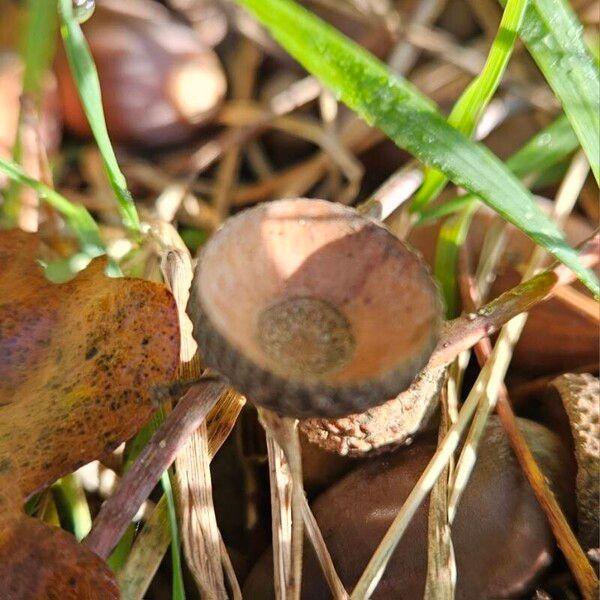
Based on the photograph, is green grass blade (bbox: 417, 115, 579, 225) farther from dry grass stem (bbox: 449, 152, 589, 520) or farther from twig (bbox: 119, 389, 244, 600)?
twig (bbox: 119, 389, 244, 600)


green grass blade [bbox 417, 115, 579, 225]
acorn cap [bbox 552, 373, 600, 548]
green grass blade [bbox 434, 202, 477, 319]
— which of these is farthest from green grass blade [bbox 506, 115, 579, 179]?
acorn cap [bbox 552, 373, 600, 548]

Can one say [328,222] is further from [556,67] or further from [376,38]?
[376,38]

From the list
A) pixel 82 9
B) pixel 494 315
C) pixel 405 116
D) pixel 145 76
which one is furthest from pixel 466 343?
pixel 145 76

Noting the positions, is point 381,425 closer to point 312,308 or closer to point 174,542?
point 312,308

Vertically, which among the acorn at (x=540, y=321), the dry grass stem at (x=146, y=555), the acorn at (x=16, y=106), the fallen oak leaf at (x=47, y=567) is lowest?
the fallen oak leaf at (x=47, y=567)

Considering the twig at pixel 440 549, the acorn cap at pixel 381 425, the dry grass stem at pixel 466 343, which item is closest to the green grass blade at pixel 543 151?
the dry grass stem at pixel 466 343

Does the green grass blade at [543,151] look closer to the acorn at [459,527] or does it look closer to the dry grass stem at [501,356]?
the dry grass stem at [501,356]
